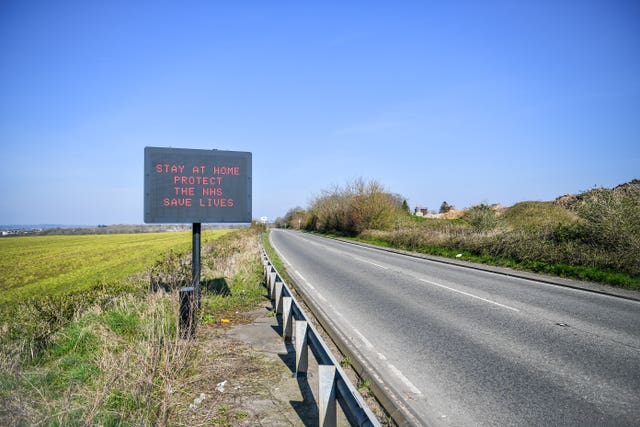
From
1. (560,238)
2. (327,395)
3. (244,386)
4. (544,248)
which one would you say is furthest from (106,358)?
(560,238)

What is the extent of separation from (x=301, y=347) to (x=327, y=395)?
4.76ft

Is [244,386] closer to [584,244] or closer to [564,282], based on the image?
[564,282]

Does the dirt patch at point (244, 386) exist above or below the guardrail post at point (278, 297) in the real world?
below

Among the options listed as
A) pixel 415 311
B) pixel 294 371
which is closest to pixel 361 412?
pixel 294 371

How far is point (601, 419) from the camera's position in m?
3.42

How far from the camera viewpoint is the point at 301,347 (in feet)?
14.6

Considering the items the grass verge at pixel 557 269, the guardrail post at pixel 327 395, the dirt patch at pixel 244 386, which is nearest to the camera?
the guardrail post at pixel 327 395

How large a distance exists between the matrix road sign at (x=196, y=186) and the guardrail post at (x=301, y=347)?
4.26 meters

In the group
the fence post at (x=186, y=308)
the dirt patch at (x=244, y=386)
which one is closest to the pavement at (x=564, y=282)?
the dirt patch at (x=244, y=386)

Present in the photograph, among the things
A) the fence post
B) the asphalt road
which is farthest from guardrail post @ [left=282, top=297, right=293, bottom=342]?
the fence post

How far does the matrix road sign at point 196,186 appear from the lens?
7.50 m

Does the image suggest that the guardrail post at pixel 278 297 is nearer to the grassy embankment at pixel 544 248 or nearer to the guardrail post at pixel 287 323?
the guardrail post at pixel 287 323

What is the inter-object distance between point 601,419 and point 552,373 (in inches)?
43.2

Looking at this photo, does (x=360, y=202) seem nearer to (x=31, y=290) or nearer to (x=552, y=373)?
(x=31, y=290)
